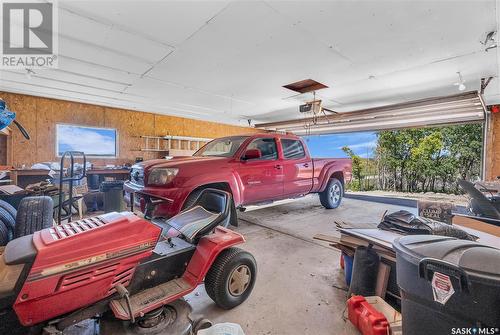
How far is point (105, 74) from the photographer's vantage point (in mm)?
3996

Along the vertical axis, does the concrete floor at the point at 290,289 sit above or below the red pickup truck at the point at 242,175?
below

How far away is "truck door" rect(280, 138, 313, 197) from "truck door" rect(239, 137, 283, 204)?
20cm

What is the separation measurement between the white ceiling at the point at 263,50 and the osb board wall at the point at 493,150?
70 cm

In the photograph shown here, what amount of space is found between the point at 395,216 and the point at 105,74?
4.85 metres

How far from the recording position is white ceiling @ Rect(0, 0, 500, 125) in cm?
231

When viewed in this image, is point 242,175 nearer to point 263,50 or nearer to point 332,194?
point 263,50

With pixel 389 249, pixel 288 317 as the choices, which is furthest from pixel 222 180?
pixel 389 249

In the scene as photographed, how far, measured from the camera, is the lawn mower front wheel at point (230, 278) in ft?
5.68

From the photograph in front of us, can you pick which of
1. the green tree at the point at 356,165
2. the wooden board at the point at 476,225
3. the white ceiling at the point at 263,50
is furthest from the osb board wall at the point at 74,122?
the wooden board at the point at 476,225

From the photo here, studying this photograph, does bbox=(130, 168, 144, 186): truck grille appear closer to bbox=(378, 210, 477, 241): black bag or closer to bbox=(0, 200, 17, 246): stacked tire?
bbox=(0, 200, 17, 246): stacked tire

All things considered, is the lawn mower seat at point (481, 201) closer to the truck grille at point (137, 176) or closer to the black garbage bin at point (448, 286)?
the black garbage bin at point (448, 286)

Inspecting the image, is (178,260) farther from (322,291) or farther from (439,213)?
(439,213)

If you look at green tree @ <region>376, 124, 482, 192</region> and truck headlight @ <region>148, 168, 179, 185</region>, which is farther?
green tree @ <region>376, 124, 482, 192</region>

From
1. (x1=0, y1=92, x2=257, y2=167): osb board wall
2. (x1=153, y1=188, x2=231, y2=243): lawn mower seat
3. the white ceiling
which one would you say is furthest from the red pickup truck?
(x1=0, y1=92, x2=257, y2=167): osb board wall
